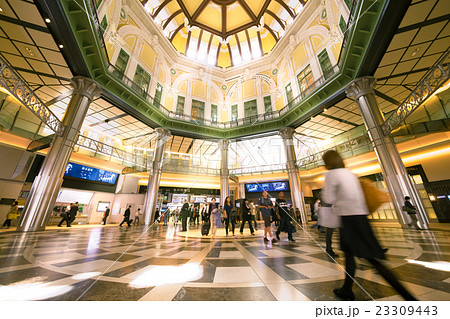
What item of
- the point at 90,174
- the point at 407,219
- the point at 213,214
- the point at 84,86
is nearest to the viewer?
the point at 407,219

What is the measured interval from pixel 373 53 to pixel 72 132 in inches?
543

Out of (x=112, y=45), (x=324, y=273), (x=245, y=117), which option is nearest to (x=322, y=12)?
(x=245, y=117)

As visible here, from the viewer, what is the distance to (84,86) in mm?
7855

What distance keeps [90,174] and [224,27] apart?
64.0ft

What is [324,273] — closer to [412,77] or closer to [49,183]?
[49,183]

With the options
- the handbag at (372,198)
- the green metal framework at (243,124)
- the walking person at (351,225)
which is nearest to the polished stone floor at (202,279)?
the walking person at (351,225)

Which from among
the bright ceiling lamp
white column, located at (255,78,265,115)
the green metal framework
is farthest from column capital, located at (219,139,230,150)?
the bright ceiling lamp

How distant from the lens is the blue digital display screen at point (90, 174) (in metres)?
11.7

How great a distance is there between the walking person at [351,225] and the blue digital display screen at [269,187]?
16.4m

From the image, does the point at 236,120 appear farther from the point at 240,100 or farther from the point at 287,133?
the point at 287,133

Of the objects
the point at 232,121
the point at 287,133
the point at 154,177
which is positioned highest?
the point at 232,121

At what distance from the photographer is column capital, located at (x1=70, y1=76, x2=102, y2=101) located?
777 centimetres

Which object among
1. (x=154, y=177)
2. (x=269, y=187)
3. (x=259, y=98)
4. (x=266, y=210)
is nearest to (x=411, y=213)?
(x=266, y=210)

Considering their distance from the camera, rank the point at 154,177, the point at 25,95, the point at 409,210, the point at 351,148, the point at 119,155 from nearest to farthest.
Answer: the point at 25,95 < the point at 409,210 < the point at 351,148 < the point at 154,177 < the point at 119,155
